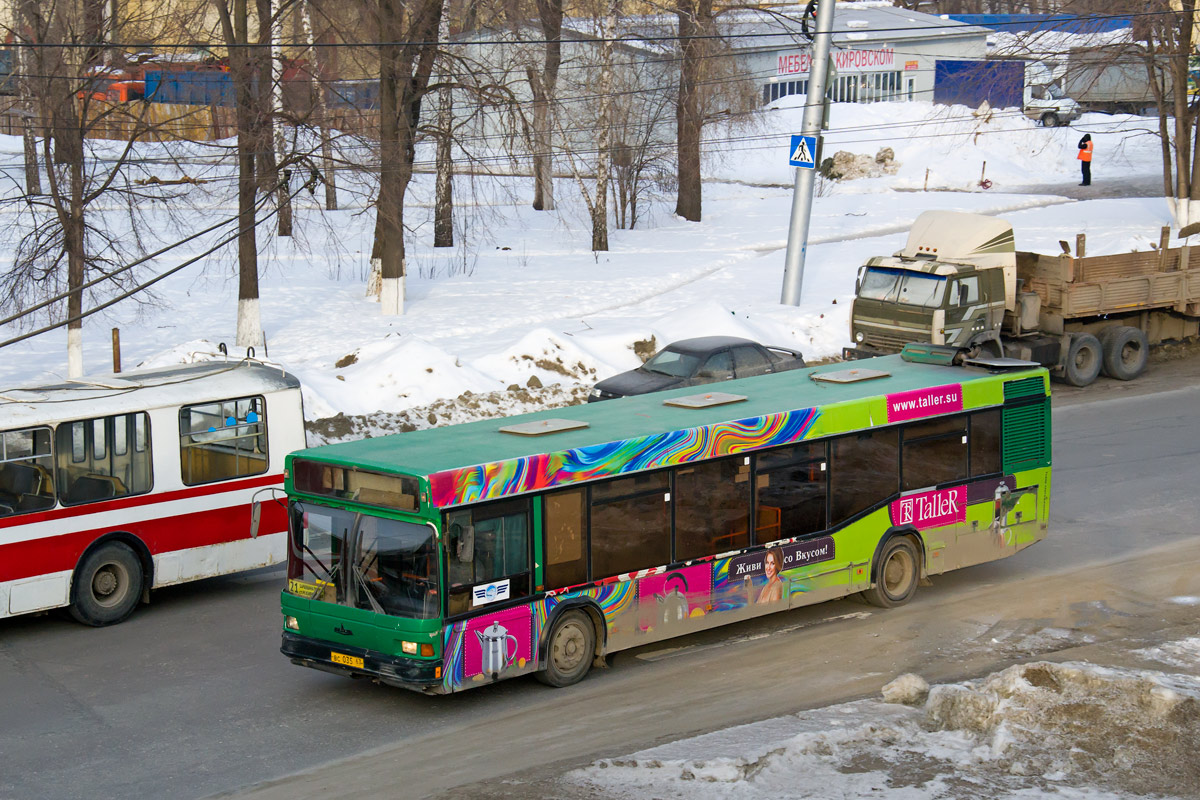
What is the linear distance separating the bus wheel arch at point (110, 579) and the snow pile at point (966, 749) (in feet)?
20.7

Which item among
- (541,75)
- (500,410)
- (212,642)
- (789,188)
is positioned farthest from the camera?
(789,188)

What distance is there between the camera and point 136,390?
14016mm

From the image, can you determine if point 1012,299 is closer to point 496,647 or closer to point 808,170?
point 808,170

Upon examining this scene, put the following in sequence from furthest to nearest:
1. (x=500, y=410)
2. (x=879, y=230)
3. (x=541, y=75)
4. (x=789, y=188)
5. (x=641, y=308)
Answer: (x=789, y=188) < (x=879, y=230) < (x=541, y=75) < (x=641, y=308) < (x=500, y=410)

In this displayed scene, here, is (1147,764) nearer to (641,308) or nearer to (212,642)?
(212,642)

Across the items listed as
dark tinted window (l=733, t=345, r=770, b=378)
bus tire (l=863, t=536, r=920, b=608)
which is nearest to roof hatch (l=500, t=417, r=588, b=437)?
bus tire (l=863, t=536, r=920, b=608)

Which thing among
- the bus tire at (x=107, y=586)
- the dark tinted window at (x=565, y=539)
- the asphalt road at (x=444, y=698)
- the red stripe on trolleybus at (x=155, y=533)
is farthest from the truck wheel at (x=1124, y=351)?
the bus tire at (x=107, y=586)

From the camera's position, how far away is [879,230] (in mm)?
40938

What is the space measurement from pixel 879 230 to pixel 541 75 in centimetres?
1133

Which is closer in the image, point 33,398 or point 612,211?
point 33,398

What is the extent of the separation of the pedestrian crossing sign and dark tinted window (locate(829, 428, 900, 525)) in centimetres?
1501

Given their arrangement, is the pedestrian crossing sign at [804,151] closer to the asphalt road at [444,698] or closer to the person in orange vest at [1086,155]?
the asphalt road at [444,698]

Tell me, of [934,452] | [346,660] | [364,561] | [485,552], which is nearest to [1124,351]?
[934,452]

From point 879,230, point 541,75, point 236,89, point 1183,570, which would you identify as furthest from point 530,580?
point 879,230
